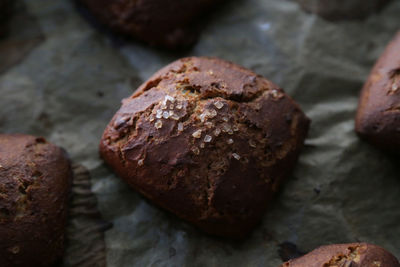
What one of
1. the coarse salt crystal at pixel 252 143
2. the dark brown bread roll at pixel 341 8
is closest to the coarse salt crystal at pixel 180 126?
the coarse salt crystal at pixel 252 143

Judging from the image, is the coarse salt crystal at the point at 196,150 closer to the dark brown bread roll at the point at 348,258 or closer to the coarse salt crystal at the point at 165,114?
the coarse salt crystal at the point at 165,114

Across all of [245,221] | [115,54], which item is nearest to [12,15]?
[115,54]

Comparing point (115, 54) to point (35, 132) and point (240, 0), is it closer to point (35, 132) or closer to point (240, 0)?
point (35, 132)

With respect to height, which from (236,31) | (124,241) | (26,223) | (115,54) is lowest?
(124,241)

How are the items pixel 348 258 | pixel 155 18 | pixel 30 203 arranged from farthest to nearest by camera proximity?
pixel 155 18 → pixel 30 203 → pixel 348 258

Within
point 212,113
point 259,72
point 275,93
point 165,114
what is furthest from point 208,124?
point 259,72

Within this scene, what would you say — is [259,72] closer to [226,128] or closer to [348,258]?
[226,128]

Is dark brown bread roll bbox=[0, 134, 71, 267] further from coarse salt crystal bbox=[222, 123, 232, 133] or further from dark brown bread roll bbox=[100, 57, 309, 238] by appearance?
coarse salt crystal bbox=[222, 123, 232, 133]
